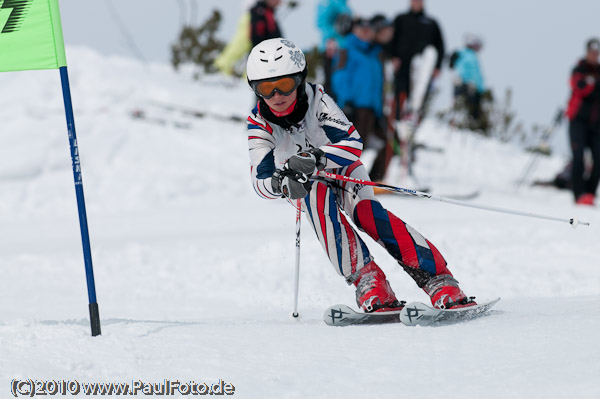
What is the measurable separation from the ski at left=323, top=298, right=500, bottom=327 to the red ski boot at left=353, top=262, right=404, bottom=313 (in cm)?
4

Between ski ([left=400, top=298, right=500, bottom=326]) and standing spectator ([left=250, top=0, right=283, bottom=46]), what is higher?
standing spectator ([left=250, top=0, right=283, bottom=46])

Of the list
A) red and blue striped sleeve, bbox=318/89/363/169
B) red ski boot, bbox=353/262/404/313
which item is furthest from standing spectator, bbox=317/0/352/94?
red ski boot, bbox=353/262/404/313

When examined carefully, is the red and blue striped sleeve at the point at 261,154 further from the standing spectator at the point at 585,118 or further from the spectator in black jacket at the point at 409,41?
the standing spectator at the point at 585,118

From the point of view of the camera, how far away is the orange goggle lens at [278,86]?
3.75 m

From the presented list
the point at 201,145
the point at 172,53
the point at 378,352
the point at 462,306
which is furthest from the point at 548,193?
the point at 172,53

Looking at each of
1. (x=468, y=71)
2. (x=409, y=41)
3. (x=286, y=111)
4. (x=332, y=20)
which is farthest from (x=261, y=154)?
(x=468, y=71)

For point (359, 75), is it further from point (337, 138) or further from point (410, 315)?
point (410, 315)

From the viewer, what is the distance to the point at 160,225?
881 centimetres

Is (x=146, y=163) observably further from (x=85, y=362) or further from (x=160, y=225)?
(x=85, y=362)

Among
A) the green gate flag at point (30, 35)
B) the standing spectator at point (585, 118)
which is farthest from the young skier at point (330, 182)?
the standing spectator at point (585, 118)

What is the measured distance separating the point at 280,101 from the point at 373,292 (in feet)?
3.72

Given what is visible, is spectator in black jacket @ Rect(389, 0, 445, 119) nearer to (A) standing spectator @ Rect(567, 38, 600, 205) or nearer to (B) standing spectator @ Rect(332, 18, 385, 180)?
(B) standing spectator @ Rect(332, 18, 385, 180)

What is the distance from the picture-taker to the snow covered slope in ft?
9.27

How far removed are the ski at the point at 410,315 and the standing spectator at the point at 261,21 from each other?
20.8ft
